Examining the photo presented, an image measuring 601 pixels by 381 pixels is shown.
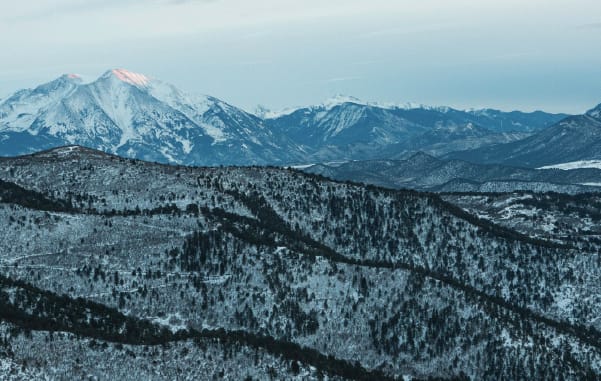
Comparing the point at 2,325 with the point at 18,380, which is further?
the point at 2,325

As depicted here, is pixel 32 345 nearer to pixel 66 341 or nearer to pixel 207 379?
pixel 66 341

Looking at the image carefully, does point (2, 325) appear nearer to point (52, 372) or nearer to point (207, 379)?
point (52, 372)

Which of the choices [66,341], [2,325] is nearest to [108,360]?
[66,341]

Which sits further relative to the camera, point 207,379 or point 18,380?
point 207,379

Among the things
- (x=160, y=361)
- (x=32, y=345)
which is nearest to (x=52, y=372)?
(x=32, y=345)

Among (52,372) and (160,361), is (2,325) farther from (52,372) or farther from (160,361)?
(160,361)

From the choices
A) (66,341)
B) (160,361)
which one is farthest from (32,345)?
(160,361)

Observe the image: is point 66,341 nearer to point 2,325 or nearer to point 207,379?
point 2,325

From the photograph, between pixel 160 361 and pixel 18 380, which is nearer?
pixel 18 380
